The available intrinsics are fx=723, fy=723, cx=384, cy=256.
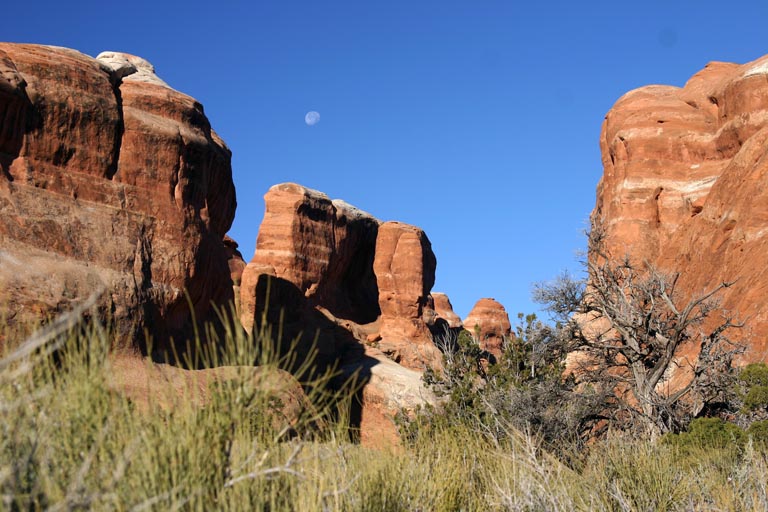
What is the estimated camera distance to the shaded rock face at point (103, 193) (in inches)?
693

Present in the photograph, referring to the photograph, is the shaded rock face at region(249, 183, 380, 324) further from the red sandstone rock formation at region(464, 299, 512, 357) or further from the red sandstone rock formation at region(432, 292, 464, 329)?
the red sandstone rock formation at region(464, 299, 512, 357)

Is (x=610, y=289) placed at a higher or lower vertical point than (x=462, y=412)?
higher

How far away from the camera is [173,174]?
22359 millimetres

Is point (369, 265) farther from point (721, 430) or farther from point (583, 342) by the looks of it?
point (721, 430)

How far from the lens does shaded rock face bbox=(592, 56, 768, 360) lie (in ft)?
115

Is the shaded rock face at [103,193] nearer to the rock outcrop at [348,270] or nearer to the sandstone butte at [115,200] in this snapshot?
the sandstone butte at [115,200]

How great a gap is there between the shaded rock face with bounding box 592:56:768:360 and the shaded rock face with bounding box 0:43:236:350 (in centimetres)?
2161

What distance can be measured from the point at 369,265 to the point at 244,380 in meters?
48.1

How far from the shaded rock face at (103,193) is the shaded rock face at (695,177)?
21608 millimetres

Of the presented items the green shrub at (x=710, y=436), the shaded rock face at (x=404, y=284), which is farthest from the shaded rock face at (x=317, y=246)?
the green shrub at (x=710, y=436)

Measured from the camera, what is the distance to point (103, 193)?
2023cm

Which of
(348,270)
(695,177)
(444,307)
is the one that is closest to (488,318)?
(444,307)

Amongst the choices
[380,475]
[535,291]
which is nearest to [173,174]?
[535,291]

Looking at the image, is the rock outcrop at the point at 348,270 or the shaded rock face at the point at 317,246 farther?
the shaded rock face at the point at 317,246
